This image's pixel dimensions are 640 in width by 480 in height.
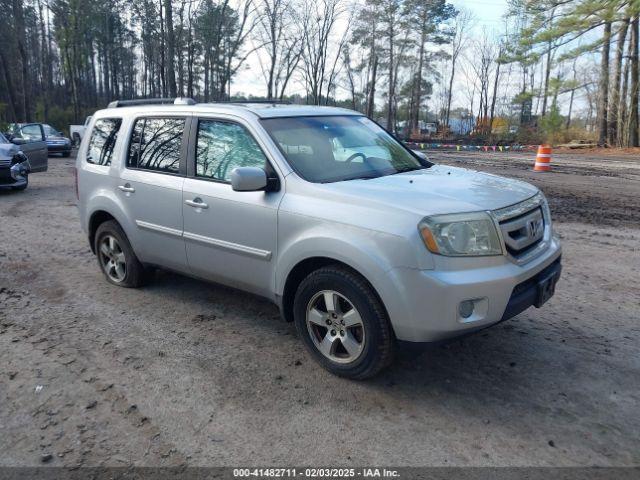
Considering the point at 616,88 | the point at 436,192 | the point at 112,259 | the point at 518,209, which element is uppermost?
the point at 616,88

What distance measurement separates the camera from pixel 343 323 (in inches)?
141

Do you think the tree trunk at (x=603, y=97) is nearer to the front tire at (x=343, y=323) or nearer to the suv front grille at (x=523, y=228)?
the suv front grille at (x=523, y=228)

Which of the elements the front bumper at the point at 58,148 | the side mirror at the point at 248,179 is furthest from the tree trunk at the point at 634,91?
the side mirror at the point at 248,179

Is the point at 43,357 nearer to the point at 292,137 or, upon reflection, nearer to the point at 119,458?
the point at 119,458

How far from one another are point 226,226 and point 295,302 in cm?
86

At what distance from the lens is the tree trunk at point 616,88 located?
108 ft

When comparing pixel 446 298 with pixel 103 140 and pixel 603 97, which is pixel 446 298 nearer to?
pixel 103 140

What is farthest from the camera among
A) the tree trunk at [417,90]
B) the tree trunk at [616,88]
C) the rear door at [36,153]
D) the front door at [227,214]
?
the tree trunk at [417,90]

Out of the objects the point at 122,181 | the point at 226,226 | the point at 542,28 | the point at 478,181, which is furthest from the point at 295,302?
the point at 542,28

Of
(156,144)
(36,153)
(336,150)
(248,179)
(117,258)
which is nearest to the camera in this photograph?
(248,179)

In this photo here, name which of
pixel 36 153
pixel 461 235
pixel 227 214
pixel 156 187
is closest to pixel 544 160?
pixel 36 153

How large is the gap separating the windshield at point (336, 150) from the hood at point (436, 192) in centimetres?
23

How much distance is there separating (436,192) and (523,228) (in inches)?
25.0

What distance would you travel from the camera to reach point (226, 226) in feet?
13.7
